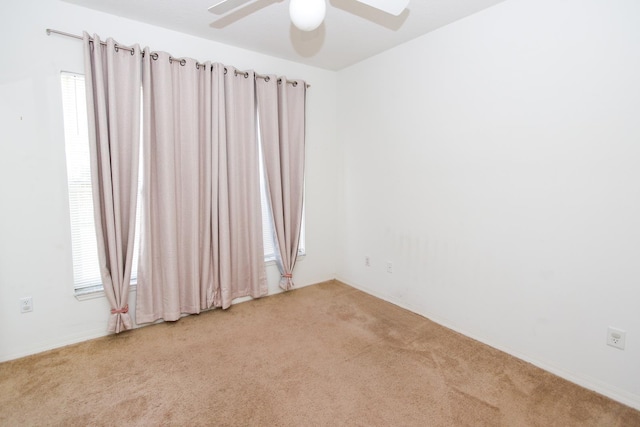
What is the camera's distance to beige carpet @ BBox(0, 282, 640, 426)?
174 centimetres

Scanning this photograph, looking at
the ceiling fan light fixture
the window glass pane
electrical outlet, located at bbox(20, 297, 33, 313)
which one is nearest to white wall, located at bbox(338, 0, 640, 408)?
the ceiling fan light fixture

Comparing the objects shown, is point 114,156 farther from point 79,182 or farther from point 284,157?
point 284,157

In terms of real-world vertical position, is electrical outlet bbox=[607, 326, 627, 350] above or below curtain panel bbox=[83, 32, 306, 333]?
below

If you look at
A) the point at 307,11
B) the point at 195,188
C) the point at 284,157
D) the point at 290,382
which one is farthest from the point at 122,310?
the point at 307,11

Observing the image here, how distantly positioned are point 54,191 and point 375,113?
2.85 meters

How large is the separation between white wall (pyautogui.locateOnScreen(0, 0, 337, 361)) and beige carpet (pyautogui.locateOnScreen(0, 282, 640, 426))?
0.21 m

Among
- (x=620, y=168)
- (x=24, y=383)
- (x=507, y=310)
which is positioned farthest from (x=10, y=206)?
(x=620, y=168)

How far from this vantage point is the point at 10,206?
220 centimetres

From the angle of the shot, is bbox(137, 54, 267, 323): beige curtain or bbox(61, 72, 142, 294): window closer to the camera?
bbox(61, 72, 142, 294): window

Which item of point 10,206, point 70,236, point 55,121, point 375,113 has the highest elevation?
point 375,113

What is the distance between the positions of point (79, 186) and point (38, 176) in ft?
0.79

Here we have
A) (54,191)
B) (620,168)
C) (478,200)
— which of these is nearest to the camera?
(620,168)

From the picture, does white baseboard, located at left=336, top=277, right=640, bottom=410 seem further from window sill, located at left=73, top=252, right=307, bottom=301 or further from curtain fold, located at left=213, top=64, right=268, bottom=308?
window sill, located at left=73, top=252, right=307, bottom=301

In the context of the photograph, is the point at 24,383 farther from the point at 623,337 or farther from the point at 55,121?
the point at 623,337
